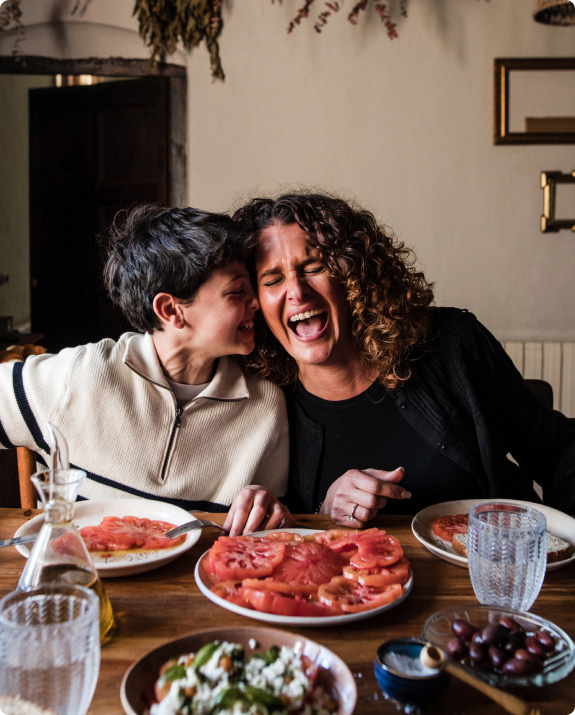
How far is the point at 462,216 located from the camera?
4.34 metres

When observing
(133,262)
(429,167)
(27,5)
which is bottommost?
(133,262)

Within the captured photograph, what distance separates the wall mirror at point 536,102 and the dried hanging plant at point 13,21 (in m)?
2.93

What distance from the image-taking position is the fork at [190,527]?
1.26m

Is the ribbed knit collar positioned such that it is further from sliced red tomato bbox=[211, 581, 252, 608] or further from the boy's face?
sliced red tomato bbox=[211, 581, 252, 608]

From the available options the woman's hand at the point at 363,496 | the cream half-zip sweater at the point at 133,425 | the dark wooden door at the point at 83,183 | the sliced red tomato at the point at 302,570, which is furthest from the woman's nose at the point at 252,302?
the dark wooden door at the point at 83,183

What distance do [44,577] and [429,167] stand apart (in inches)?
154

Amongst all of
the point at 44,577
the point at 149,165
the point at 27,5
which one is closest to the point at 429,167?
the point at 149,165

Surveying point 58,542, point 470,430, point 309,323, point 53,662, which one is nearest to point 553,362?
point 470,430

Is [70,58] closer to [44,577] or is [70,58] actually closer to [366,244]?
[366,244]

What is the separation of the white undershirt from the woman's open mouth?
12.0 inches

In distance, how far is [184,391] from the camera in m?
1.78

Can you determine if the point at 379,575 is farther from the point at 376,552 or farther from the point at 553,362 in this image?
the point at 553,362

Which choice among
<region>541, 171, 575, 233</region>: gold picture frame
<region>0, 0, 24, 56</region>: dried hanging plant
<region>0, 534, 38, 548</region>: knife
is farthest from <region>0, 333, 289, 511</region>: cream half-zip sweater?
<region>0, 0, 24, 56</region>: dried hanging plant

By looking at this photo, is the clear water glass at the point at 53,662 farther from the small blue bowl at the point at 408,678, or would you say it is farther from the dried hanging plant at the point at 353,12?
the dried hanging plant at the point at 353,12
